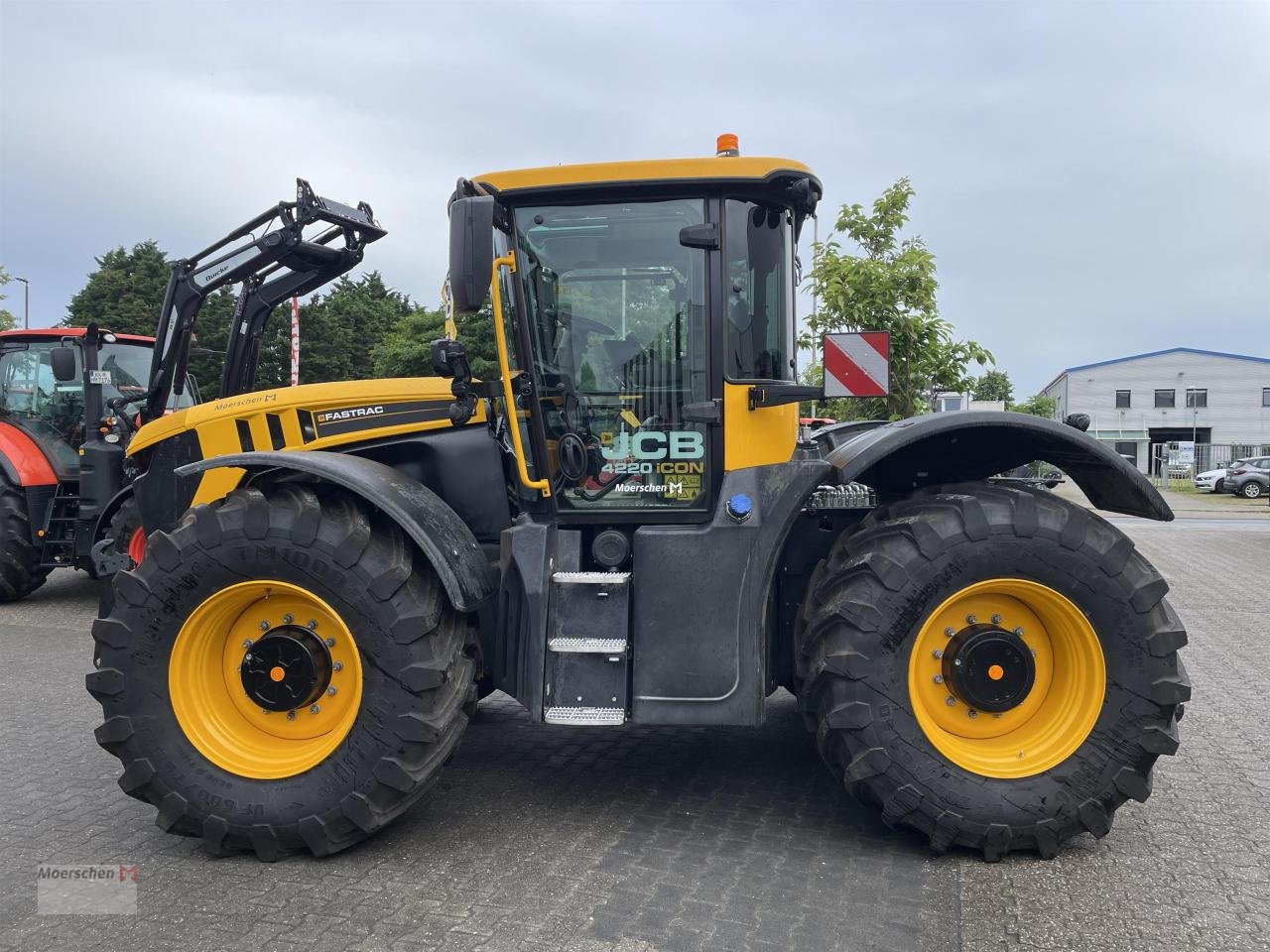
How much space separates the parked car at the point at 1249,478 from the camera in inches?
1307

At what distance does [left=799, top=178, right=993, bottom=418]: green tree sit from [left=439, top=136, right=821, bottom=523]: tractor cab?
24.8 feet

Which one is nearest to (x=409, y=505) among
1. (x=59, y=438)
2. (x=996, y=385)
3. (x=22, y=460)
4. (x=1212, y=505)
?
(x=22, y=460)

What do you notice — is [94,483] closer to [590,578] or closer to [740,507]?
[590,578]

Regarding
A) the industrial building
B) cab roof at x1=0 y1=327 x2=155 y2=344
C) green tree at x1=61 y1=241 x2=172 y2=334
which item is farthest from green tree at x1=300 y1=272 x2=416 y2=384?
the industrial building

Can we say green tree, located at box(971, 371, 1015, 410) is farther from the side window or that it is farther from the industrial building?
the side window

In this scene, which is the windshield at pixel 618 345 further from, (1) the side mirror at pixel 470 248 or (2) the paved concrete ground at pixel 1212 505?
(2) the paved concrete ground at pixel 1212 505

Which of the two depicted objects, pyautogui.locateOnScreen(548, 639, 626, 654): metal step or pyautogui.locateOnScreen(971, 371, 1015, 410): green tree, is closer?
pyautogui.locateOnScreen(548, 639, 626, 654): metal step

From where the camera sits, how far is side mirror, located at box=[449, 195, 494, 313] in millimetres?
3561

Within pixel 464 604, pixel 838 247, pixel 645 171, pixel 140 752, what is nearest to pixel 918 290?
pixel 838 247

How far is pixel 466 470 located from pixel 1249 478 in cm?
3639

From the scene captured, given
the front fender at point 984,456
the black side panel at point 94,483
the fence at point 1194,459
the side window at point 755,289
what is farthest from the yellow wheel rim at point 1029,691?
the fence at point 1194,459

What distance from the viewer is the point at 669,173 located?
3.84 meters

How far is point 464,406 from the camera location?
4.29 m

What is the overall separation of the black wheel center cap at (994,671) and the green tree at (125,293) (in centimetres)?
3764
